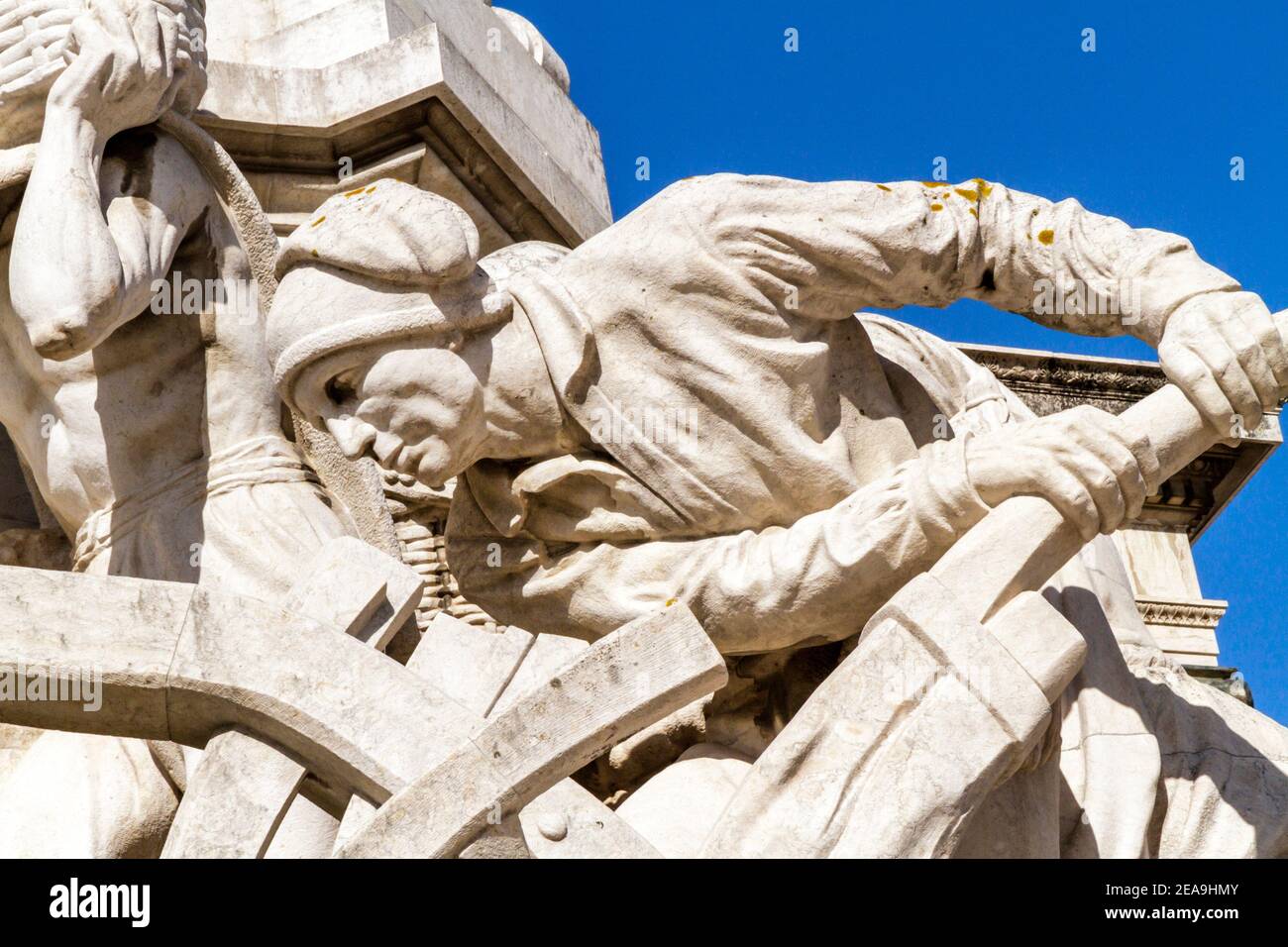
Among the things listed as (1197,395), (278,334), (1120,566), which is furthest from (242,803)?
(1120,566)

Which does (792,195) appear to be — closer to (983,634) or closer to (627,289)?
(627,289)

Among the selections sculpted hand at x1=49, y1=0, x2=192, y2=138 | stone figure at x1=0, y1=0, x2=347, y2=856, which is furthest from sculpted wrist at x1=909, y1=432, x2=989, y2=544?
sculpted hand at x1=49, y1=0, x2=192, y2=138

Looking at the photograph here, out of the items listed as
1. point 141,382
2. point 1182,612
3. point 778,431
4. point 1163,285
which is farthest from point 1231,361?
point 1182,612

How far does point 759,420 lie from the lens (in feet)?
15.5

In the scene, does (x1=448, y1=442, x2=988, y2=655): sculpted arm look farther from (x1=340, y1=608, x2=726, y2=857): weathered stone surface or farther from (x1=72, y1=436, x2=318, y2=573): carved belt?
(x1=72, y1=436, x2=318, y2=573): carved belt

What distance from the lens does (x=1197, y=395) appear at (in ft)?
14.8

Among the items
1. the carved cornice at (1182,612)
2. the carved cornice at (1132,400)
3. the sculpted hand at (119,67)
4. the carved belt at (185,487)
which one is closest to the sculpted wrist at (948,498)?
the carved belt at (185,487)

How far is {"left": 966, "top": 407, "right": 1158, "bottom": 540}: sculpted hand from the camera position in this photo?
448 cm

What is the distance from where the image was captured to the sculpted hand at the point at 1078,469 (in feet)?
14.7

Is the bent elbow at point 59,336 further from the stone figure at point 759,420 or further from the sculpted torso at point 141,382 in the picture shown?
the stone figure at point 759,420

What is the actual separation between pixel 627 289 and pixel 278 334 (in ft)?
2.30

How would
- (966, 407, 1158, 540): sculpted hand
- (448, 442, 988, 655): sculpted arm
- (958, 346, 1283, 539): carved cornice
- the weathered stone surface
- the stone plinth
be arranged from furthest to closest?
(958, 346, 1283, 539): carved cornice → the stone plinth → (448, 442, 988, 655): sculpted arm → (966, 407, 1158, 540): sculpted hand → the weathered stone surface

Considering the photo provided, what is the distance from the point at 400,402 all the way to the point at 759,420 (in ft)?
2.36

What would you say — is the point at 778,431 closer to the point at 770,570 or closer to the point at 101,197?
the point at 770,570
